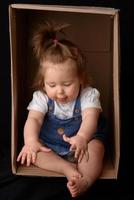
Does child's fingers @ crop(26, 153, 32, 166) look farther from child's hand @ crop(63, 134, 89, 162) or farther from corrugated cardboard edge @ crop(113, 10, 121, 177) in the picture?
corrugated cardboard edge @ crop(113, 10, 121, 177)

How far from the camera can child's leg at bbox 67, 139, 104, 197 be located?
3.22ft

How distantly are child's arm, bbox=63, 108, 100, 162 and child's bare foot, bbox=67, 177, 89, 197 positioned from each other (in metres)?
0.05

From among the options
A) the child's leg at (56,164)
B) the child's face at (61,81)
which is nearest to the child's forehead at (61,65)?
the child's face at (61,81)

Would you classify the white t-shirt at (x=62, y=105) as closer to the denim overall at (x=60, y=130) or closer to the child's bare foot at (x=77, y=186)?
the denim overall at (x=60, y=130)

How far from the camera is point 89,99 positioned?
43.9 inches

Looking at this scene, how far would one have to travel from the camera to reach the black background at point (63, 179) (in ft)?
3.41

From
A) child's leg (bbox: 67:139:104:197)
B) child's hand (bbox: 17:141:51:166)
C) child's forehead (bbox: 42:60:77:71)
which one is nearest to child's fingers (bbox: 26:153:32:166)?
child's hand (bbox: 17:141:51:166)

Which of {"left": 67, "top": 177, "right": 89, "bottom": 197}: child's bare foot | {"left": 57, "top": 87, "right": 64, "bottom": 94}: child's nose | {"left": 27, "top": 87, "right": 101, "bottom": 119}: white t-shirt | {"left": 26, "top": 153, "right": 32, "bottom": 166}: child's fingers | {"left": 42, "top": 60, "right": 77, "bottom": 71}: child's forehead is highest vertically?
{"left": 42, "top": 60, "right": 77, "bottom": 71}: child's forehead

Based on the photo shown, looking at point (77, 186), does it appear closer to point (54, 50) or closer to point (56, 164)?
point (56, 164)

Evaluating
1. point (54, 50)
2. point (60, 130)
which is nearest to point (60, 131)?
point (60, 130)

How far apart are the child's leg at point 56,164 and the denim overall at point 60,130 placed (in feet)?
0.20

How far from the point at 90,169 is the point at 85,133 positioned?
3.4 inches
